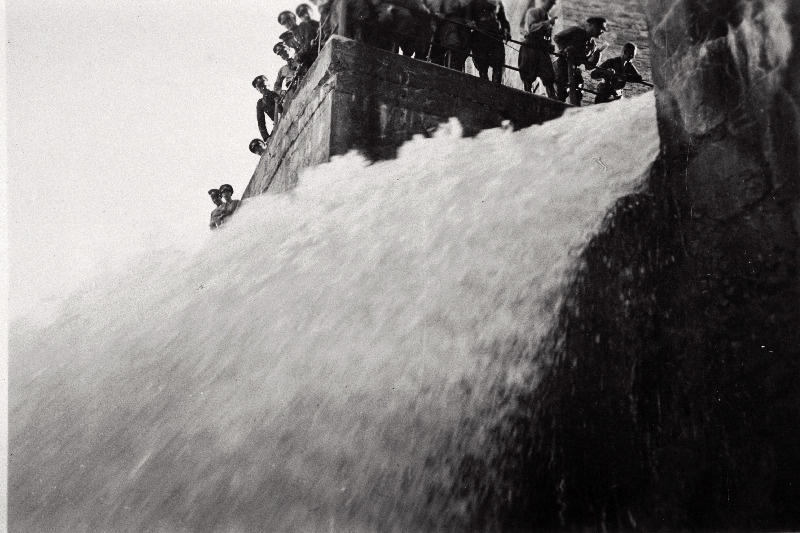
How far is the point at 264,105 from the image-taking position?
663 centimetres

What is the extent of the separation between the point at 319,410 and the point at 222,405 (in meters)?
0.45

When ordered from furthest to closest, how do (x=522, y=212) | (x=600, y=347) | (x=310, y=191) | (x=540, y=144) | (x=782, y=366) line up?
1. (x=310, y=191)
2. (x=540, y=144)
3. (x=522, y=212)
4. (x=600, y=347)
5. (x=782, y=366)

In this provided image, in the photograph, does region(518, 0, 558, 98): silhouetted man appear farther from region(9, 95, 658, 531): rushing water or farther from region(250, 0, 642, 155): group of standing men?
region(9, 95, 658, 531): rushing water

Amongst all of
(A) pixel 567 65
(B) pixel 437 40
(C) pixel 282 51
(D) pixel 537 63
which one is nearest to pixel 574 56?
(A) pixel 567 65

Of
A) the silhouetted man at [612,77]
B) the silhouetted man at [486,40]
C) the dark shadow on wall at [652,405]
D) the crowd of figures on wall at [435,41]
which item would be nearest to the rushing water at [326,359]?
the dark shadow on wall at [652,405]

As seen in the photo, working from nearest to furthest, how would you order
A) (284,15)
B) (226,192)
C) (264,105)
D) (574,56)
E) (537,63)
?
1. (284,15)
2. (226,192)
3. (264,105)
4. (537,63)
5. (574,56)

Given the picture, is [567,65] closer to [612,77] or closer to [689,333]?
[612,77]

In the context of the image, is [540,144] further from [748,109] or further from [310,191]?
[748,109]

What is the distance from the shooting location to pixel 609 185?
9.87 feet

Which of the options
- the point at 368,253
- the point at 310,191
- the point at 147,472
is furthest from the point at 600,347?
the point at 310,191

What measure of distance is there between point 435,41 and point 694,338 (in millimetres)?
4384

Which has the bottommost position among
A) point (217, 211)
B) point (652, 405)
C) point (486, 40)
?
point (652, 405)

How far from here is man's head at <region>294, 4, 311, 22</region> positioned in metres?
5.77

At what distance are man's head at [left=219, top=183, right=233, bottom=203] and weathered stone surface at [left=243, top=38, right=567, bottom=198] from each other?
110cm
